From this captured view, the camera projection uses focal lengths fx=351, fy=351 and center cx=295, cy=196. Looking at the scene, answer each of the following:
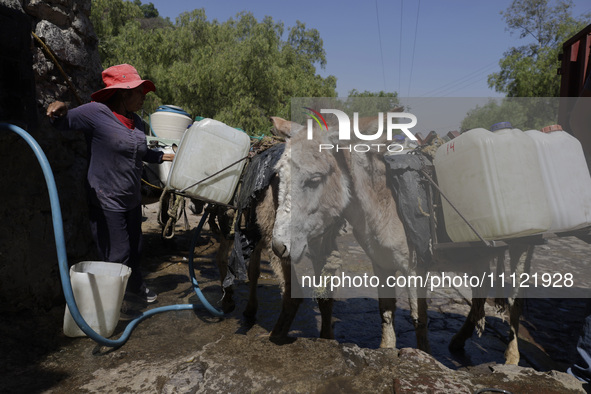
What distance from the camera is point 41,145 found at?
3488 millimetres

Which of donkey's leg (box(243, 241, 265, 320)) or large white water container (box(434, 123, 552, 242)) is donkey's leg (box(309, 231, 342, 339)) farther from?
large white water container (box(434, 123, 552, 242))

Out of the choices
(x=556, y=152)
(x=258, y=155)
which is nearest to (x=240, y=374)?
(x=258, y=155)

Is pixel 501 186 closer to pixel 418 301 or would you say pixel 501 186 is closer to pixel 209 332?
pixel 418 301

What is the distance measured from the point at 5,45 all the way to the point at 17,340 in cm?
244

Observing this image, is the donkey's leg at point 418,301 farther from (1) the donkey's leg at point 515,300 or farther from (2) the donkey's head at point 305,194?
(1) the donkey's leg at point 515,300

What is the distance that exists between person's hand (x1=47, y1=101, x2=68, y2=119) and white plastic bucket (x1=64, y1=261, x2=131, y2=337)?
1227mm

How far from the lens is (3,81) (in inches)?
113

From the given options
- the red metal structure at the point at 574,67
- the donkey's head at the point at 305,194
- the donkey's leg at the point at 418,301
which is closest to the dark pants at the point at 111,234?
the donkey's head at the point at 305,194

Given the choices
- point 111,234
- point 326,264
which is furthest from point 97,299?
point 326,264

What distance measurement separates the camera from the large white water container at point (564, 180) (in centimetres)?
265

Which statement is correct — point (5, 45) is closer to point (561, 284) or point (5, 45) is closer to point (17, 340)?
point (17, 340)

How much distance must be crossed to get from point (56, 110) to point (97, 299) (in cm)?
155

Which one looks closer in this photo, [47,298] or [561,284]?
[47,298]

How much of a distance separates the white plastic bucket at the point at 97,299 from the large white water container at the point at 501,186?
2.80m
